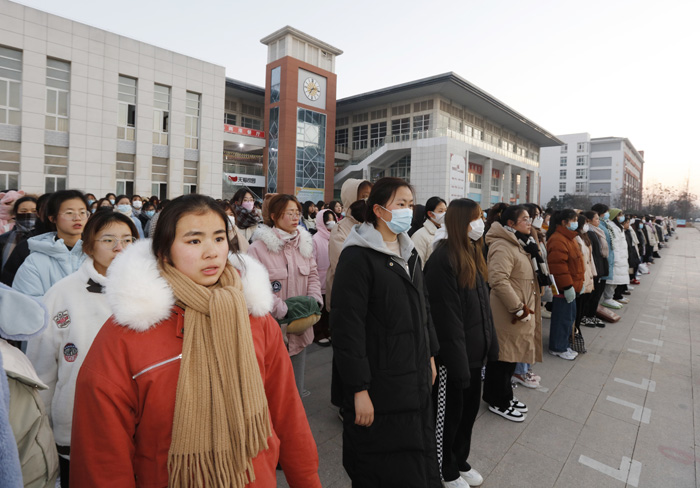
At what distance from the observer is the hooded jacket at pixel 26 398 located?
1.18m

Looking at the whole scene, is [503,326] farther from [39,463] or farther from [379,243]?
[39,463]

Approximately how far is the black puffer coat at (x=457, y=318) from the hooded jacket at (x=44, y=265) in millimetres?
2559

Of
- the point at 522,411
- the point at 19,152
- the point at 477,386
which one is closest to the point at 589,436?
the point at 522,411

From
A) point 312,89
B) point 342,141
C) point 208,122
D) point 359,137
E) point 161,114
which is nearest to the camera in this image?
point 161,114

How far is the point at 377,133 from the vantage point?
1560 inches

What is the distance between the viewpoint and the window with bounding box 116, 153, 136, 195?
21.1 m

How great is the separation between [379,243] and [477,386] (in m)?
1.41

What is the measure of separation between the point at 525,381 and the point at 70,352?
4.38 meters

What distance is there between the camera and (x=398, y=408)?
2.10 metres

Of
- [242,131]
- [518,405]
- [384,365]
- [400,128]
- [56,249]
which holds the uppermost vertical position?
[400,128]

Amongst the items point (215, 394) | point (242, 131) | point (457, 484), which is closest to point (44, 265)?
point (215, 394)

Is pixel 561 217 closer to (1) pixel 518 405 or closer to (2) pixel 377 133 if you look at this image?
(1) pixel 518 405

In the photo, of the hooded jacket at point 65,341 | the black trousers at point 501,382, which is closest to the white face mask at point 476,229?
the black trousers at point 501,382

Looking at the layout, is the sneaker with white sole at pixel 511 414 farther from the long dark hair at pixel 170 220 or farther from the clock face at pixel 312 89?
the clock face at pixel 312 89
